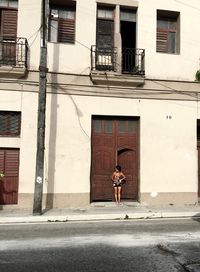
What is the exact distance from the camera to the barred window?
1366 cm

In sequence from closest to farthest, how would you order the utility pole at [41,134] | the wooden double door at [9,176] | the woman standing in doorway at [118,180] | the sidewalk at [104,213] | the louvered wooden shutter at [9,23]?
the sidewalk at [104,213], the utility pole at [41,134], the wooden double door at [9,176], the woman standing in doorway at [118,180], the louvered wooden shutter at [9,23]

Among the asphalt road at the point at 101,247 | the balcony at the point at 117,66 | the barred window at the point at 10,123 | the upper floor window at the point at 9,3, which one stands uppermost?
the upper floor window at the point at 9,3

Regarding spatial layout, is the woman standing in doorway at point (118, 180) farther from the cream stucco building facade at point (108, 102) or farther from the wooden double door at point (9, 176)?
the wooden double door at point (9, 176)

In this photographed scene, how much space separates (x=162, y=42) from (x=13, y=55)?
20.4ft

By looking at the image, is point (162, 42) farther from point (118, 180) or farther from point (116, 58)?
point (118, 180)

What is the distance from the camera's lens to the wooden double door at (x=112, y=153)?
14.4m

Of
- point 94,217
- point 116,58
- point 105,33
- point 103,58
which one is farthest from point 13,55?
point 94,217

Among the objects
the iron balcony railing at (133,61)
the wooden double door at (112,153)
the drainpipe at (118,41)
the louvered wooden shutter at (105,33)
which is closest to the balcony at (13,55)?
the louvered wooden shutter at (105,33)

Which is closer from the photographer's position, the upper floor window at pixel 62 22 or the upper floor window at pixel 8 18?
the upper floor window at pixel 8 18

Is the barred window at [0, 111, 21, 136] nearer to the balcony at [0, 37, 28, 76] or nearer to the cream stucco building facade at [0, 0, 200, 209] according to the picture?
the cream stucco building facade at [0, 0, 200, 209]

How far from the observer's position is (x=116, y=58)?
14586 millimetres

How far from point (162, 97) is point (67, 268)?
32.4ft

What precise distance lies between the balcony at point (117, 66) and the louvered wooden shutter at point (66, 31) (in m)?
1.02

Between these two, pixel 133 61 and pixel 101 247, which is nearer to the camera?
pixel 101 247
